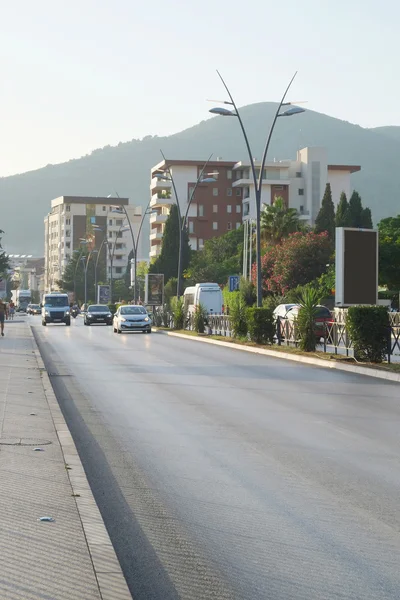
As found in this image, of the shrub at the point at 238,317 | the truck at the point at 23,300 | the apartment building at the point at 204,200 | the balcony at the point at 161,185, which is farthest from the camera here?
the truck at the point at 23,300

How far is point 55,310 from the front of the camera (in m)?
71.1

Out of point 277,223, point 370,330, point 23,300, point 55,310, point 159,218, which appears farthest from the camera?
point 23,300

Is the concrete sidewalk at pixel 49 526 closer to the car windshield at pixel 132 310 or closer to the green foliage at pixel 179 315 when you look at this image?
the car windshield at pixel 132 310

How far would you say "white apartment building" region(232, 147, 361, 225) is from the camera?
13812 centimetres

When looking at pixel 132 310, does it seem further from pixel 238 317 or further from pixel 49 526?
pixel 49 526

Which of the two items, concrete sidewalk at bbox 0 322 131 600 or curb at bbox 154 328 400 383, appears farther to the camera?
curb at bbox 154 328 400 383

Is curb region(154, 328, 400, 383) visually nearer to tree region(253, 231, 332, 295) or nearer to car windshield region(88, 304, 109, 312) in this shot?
car windshield region(88, 304, 109, 312)

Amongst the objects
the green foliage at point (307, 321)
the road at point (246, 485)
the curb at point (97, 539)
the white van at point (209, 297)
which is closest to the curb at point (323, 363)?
the green foliage at point (307, 321)

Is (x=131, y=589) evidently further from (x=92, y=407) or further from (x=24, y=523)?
(x=92, y=407)

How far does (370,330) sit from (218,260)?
3616 inches

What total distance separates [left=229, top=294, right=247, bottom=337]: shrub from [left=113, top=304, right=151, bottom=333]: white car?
13644mm

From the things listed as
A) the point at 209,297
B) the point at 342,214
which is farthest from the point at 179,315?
the point at 342,214

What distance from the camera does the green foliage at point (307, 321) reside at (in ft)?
97.3

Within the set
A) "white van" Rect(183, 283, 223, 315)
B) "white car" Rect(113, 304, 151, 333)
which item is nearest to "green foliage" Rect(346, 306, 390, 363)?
"white car" Rect(113, 304, 151, 333)
